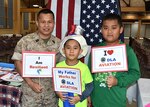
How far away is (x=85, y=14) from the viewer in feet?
9.03

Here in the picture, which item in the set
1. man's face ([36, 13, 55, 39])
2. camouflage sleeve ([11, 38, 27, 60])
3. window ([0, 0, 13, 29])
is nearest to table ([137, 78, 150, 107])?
man's face ([36, 13, 55, 39])

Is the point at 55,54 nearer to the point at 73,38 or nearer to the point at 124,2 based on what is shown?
the point at 73,38

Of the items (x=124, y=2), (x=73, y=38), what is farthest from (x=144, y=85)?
(x=124, y=2)

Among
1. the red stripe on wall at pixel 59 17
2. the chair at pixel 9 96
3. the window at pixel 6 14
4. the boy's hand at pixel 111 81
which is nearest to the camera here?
the boy's hand at pixel 111 81

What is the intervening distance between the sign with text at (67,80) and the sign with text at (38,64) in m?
0.12

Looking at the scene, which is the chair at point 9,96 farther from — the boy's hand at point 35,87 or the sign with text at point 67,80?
the sign with text at point 67,80

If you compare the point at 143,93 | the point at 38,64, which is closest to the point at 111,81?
the point at 143,93

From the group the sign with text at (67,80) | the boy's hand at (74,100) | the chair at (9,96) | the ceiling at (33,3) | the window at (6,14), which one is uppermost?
the ceiling at (33,3)

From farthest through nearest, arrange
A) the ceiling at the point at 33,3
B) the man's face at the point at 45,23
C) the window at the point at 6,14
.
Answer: the ceiling at the point at 33,3
the window at the point at 6,14
the man's face at the point at 45,23

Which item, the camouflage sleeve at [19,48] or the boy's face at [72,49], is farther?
the camouflage sleeve at [19,48]

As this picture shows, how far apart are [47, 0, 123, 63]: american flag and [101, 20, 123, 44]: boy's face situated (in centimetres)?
75

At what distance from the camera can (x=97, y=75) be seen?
1.95 metres

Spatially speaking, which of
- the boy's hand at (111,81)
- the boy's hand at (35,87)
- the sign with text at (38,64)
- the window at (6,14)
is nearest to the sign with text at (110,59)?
the boy's hand at (111,81)

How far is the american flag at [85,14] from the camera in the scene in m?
2.68
